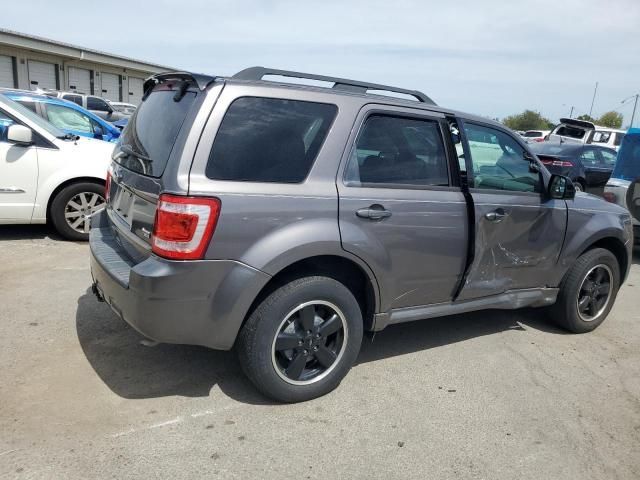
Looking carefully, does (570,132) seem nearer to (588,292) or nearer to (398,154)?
(588,292)

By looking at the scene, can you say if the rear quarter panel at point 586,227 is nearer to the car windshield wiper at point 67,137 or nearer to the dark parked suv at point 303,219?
the dark parked suv at point 303,219

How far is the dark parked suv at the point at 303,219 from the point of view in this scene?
2826mm

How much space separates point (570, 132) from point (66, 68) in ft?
96.3

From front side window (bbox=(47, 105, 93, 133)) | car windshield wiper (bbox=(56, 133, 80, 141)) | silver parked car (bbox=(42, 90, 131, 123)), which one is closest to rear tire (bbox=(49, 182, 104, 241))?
car windshield wiper (bbox=(56, 133, 80, 141))

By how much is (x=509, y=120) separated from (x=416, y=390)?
227ft

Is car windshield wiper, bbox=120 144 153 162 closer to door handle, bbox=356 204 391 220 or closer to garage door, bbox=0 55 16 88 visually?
door handle, bbox=356 204 391 220

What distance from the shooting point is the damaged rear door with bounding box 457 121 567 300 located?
3.83 meters

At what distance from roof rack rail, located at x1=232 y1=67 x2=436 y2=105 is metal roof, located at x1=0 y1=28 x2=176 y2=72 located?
29.9 metres

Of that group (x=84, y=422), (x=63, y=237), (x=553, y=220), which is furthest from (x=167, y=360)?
(x=63, y=237)

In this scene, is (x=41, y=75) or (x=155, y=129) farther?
(x=41, y=75)

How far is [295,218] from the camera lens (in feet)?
9.78

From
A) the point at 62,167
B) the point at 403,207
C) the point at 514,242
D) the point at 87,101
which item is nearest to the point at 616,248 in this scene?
the point at 514,242

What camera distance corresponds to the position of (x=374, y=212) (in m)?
3.24

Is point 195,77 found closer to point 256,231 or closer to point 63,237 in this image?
point 256,231
